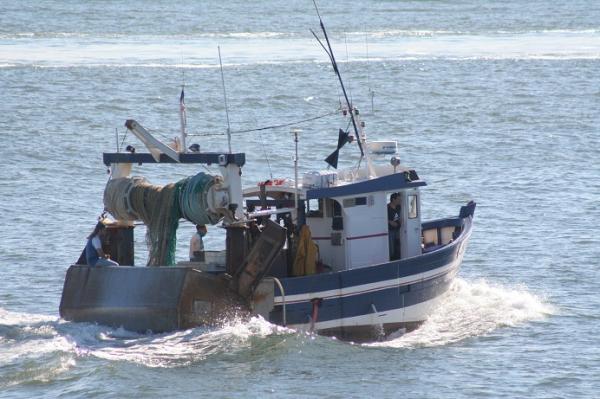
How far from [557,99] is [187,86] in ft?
41.6

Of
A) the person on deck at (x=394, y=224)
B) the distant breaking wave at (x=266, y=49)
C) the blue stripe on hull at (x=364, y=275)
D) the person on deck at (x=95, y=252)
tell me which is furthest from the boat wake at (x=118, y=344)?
the distant breaking wave at (x=266, y=49)

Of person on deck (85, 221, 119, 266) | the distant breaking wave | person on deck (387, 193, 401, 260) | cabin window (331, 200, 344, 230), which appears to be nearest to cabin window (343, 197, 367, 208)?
cabin window (331, 200, 344, 230)

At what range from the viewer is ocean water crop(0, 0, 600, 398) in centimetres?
1983

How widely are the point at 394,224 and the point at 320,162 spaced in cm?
1506

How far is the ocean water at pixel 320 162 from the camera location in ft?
65.1

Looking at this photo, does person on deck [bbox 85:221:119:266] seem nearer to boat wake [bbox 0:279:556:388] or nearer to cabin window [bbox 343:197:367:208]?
boat wake [bbox 0:279:556:388]

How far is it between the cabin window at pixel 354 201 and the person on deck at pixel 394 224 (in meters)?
0.78

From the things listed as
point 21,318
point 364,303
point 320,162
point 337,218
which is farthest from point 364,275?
point 320,162

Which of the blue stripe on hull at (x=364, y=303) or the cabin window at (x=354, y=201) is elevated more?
the cabin window at (x=354, y=201)

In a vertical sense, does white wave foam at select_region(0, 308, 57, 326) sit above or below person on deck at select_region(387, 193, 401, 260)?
below

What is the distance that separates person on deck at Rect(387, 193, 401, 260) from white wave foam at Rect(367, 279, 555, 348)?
1.24 m

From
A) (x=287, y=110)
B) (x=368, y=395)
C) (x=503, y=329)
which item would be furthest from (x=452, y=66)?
(x=368, y=395)

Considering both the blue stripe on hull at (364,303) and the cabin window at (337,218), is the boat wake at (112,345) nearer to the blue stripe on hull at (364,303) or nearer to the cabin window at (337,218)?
the blue stripe on hull at (364,303)

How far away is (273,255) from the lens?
20578mm
